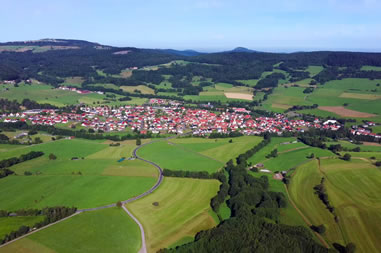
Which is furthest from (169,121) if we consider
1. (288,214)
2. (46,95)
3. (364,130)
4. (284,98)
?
(46,95)

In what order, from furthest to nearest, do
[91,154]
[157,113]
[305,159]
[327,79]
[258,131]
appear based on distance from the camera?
[327,79] → [157,113] → [258,131] → [91,154] → [305,159]

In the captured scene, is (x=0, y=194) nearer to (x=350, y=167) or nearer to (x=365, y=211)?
(x=365, y=211)

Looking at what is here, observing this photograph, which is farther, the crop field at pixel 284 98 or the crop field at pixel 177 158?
the crop field at pixel 284 98

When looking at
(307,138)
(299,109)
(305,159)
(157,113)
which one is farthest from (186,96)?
(305,159)

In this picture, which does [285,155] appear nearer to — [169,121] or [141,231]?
[141,231]

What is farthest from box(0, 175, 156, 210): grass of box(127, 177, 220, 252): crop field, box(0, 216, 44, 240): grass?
box(127, 177, 220, 252): crop field

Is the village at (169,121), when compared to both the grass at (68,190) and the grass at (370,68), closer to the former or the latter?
the grass at (68,190)

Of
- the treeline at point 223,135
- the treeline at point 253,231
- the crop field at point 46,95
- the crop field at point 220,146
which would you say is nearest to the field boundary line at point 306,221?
the treeline at point 253,231
